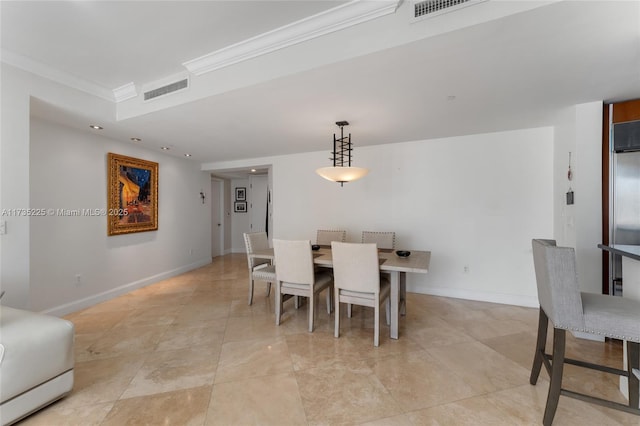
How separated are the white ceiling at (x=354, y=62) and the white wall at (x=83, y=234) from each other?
1.64 ft

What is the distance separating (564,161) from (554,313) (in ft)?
7.73

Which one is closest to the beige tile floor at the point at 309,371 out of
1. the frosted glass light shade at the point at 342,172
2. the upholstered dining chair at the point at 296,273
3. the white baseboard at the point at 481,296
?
the white baseboard at the point at 481,296

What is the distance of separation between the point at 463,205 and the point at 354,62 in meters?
2.85

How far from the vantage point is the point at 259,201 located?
23.4 feet

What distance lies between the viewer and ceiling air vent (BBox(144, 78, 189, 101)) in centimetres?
247

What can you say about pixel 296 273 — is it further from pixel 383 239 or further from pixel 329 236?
pixel 383 239

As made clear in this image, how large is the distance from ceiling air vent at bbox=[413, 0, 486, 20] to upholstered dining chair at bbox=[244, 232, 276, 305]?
2843 mm

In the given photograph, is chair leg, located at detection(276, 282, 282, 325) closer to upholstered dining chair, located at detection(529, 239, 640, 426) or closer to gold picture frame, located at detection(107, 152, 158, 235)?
upholstered dining chair, located at detection(529, 239, 640, 426)

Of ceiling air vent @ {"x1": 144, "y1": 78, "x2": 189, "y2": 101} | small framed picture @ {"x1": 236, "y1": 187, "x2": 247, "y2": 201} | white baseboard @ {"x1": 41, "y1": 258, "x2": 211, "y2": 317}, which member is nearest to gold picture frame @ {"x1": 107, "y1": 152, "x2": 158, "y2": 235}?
white baseboard @ {"x1": 41, "y1": 258, "x2": 211, "y2": 317}

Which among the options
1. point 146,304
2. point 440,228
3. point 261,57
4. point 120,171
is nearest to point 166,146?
point 120,171

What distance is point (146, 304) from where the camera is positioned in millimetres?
3500

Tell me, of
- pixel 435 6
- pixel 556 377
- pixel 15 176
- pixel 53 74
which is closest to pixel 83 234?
pixel 15 176

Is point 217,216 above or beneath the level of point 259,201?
beneath

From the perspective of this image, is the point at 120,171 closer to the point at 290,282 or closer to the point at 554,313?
the point at 290,282
